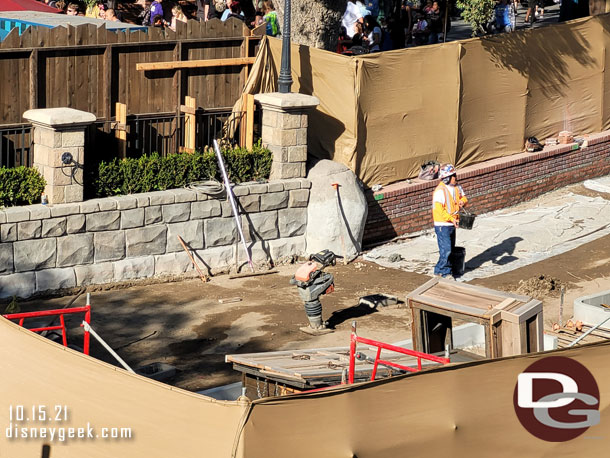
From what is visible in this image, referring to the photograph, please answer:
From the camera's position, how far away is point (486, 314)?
10.2 metres

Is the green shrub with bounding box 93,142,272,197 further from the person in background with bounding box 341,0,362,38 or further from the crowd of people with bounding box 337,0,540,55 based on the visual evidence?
the person in background with bounding box 341,0,362,38

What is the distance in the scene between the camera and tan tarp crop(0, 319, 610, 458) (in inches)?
267

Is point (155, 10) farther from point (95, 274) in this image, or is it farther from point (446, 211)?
point (446, 211)

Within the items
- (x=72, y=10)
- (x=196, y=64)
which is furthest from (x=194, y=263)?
(x=72, y=10)

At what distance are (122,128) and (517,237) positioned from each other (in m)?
6.33

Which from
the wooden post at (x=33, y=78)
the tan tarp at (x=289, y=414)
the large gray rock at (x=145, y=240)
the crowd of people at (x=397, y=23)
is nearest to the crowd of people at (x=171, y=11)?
the crowd of people at (x=397, y=23)

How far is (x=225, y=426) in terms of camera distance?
6715mm

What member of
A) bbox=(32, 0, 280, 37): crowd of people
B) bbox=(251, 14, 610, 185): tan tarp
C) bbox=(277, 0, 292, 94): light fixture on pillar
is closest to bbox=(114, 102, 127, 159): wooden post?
bbox=(277, 0, 292, 94): light fixture on pillar

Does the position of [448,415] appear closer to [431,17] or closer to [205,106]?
[205,106]

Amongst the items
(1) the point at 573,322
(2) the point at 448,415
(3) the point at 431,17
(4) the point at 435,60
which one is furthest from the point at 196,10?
(2) the point at 448,415

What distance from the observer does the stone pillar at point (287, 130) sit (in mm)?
15811

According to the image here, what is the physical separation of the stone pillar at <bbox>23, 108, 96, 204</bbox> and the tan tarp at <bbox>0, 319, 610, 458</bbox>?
6.11 metres

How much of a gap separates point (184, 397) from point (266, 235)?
8.95 meters

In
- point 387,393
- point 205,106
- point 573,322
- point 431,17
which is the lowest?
point 573,322
